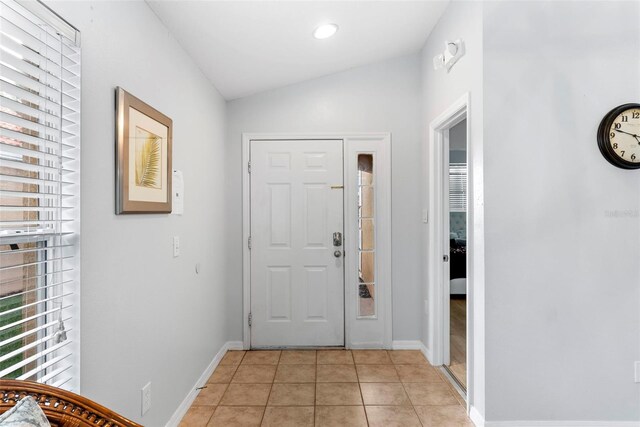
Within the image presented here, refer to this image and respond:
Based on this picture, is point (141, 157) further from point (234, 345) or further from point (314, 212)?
point (234, 345)

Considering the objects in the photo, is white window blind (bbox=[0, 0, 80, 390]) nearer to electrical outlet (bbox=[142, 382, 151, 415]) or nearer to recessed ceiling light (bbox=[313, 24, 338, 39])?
electrical outlet (bbox=[142, 382, 151, 415])

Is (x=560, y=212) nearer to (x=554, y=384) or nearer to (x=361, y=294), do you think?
(x=554, y=384)

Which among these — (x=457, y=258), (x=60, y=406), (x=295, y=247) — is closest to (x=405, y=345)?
(x=295, y=247)

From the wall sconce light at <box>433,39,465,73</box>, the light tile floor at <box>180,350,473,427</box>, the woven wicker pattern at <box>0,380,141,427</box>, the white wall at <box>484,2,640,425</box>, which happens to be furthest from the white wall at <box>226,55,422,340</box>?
the woven wicker pattern at <box>0,380,141,427</box>

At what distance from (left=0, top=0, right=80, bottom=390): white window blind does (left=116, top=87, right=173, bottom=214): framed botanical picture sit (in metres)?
0.26

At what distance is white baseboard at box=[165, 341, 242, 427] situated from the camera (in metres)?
2.13

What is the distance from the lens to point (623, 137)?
1996 mm

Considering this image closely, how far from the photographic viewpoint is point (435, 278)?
292cm

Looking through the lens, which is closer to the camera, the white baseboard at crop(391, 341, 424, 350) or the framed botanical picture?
the framed botanical picture

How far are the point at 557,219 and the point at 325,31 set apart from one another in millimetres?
1886

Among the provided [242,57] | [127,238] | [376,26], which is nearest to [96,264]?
[127,238]

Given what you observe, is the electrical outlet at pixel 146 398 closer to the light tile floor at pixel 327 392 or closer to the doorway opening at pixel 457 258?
the light tile floor at pixel 327 392

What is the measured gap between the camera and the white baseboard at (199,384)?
2.13m

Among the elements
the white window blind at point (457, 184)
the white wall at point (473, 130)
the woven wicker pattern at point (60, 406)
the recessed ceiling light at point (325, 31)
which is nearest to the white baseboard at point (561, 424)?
the white wall at point (473, 130)
